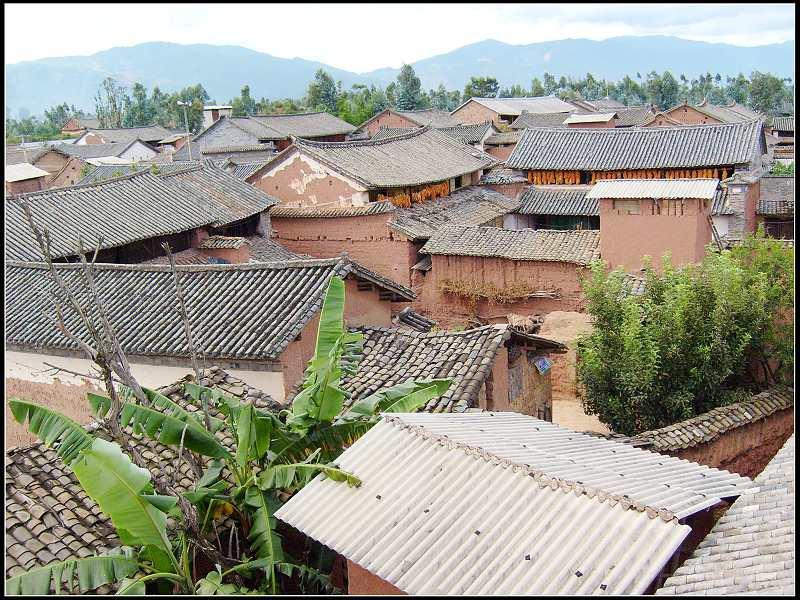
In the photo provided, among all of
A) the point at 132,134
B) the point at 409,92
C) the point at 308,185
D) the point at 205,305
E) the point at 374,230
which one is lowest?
the point at 374,230

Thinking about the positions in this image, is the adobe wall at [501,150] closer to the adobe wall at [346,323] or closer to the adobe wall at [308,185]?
the adobe wall at [308,185]

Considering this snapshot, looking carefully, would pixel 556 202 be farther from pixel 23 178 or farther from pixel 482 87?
pixel 482 87

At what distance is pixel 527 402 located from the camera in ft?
43.1

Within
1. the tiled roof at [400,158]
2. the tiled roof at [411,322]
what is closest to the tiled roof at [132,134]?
the tiled roof at [400,158]

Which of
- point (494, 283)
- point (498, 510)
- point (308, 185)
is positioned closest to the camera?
point (498, 510)

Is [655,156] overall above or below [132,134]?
above

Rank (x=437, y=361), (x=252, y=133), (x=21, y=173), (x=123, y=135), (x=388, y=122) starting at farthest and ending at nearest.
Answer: (x=123, y=135), (x=388, y=122), (x=252, y=133), (x=21, y=173), (x=437, y=361)

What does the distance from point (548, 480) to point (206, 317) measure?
26.6 feet

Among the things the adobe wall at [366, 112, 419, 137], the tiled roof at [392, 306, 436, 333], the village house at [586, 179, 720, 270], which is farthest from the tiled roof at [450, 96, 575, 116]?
the tiled roof at [392, 306, 436, 333]

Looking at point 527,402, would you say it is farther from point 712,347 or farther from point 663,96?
point 663,96

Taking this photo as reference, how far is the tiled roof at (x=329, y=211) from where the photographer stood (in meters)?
24.1

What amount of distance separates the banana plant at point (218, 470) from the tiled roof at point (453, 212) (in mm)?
14609

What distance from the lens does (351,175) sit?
→ 24.5 m

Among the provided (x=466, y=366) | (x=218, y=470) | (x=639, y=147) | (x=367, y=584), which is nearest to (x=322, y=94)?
(x=639, y=147)
